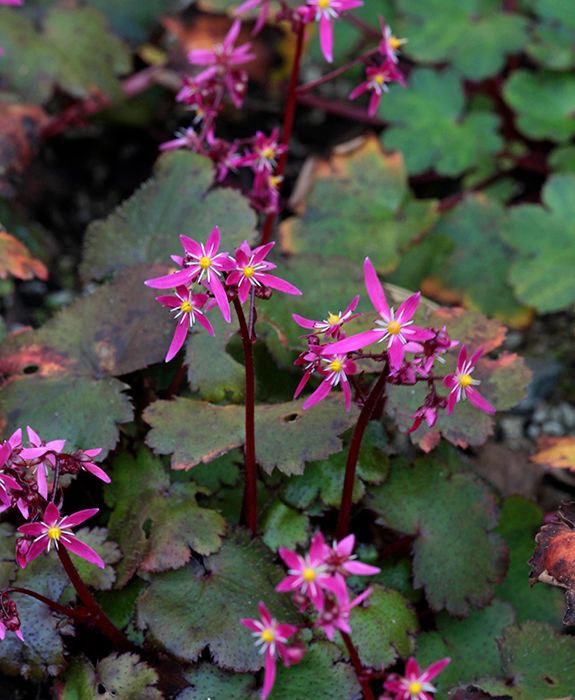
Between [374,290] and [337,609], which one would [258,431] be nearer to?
[374,290]

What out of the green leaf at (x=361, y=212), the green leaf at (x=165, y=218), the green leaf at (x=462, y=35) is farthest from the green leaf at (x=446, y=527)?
the green leaf at (x=462, y=35)

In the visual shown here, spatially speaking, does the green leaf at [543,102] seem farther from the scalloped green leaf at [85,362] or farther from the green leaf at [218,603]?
the green leaf at [218,603]

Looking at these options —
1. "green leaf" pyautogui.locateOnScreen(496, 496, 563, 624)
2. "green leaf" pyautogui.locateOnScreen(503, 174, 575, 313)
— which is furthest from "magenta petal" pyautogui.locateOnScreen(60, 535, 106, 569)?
"green leaf" pyautogui.locateOnScreen(503, 174, 575, 313)

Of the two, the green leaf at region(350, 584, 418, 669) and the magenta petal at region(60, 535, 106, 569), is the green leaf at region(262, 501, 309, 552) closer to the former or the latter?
the green leaf at region(350, 584, 418, 669)

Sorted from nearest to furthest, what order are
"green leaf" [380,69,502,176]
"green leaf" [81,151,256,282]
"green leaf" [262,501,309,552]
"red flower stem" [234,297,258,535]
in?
"red flower stem" [234,297,258,535] < "green leaf" [262,501,309,552] < "green leaf" [81,151,256,282] < "green leaf" [380,69,502,176]

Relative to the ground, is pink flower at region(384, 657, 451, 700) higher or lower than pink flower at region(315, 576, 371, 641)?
lower

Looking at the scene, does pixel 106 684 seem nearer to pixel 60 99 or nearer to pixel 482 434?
pixel 482 434

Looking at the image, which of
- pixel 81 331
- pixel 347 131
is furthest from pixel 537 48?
pixel 81 331
